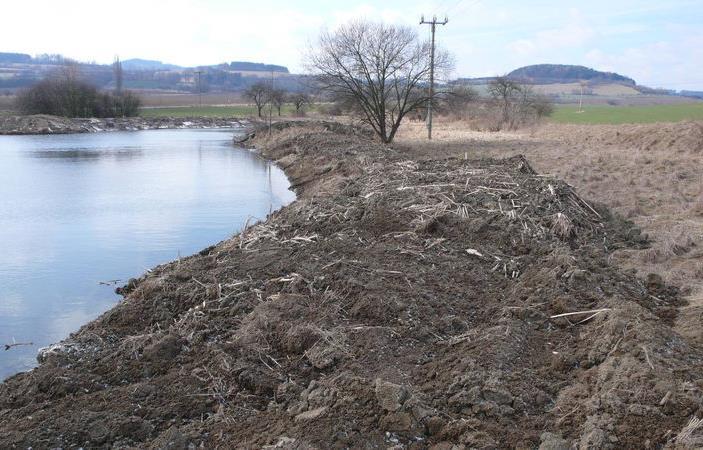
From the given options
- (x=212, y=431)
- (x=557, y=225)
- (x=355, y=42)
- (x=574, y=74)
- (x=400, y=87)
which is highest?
(x=574, y=74)

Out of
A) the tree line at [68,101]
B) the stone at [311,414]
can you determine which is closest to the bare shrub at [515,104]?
the stone at [311,414]

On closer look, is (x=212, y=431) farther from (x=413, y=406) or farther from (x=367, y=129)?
(x=367, y=129)

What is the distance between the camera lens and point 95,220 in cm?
1508

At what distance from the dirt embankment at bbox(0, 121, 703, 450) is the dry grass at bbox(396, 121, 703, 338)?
0.60 metres

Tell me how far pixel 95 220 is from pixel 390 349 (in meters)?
11.9

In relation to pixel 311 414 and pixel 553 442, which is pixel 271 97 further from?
pixel 553 442

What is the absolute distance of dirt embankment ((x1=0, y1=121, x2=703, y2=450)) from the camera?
4.12 metres

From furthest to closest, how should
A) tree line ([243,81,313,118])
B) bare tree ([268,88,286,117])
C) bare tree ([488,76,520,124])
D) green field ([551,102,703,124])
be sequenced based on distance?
bare tree ([268,88,286,117])
tree line ([243,81,313,118])
bare tree ([488,76,520,124])
green field ([551,102,703,124])

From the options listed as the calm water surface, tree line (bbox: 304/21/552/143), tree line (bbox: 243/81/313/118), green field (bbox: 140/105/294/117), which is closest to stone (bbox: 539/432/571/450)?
the calm water surface

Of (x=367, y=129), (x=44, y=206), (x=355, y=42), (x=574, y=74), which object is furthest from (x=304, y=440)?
(x=574, y=74)

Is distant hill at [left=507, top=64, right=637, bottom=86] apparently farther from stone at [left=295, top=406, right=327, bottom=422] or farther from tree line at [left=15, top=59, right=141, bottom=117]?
stone at [left=295, top=406, right=327, bottom=422]

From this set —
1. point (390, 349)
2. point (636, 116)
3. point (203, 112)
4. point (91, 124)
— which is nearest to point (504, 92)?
point (636, 116)

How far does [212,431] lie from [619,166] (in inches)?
653

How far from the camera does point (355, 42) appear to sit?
27453mm
